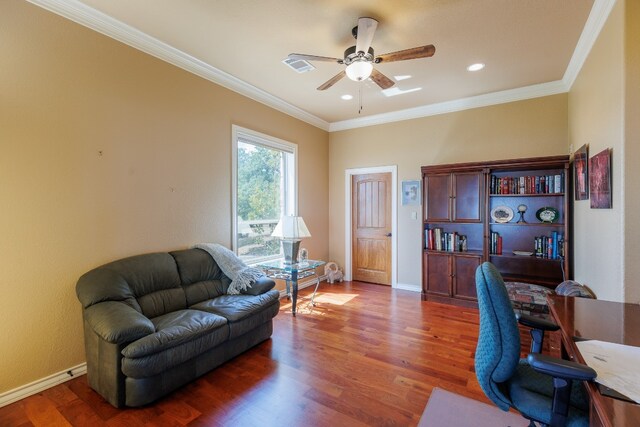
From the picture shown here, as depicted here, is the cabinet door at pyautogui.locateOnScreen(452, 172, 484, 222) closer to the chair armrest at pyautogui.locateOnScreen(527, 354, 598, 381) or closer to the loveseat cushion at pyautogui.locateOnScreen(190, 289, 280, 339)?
the loveseat cushion at pyautogui.locateOnScreen(190, 289, 280, 339)

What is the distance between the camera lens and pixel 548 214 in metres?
3.96

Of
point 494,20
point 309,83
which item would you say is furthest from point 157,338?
point 494,20

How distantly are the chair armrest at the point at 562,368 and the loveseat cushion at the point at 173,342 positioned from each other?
2143 mm

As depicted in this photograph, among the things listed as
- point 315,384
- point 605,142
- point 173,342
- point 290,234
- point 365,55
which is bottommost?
point 315,384

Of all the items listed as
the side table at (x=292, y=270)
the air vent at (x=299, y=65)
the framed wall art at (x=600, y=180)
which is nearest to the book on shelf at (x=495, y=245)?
the framed wall art at (x=600, y=180)

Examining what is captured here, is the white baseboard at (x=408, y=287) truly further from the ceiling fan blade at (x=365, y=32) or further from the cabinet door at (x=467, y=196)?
the ceiling fan blade at (x=365, y=32)

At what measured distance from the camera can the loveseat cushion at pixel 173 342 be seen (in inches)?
78.1

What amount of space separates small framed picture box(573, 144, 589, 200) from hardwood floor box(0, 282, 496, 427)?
6.00ft

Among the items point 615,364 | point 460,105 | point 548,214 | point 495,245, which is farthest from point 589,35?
point 615,364

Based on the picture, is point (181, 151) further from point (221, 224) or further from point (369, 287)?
point (369, 287)

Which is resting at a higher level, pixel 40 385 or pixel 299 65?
pixel 299 65

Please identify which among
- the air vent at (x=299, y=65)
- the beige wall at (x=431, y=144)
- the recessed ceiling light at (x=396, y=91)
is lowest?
the beige wall at (x=431, y=144)

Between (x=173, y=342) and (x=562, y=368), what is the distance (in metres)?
2.23

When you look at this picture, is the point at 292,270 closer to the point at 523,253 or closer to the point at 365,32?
the point at 365,32
